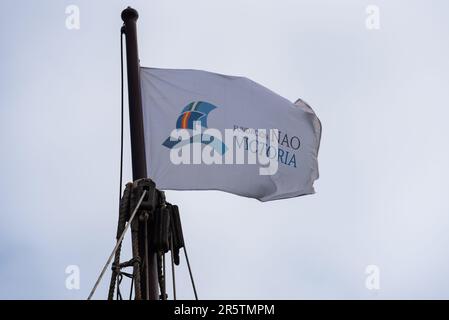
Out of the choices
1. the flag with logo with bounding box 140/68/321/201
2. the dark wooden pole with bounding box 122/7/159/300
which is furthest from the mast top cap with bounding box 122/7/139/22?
the flag with logo with bounding box 140/68/321/201

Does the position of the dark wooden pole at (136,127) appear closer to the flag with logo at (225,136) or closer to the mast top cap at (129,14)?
the mast top cap at (129,14)

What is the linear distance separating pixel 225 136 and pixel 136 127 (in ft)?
12.4

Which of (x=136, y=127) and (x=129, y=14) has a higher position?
(x=129, y=14)

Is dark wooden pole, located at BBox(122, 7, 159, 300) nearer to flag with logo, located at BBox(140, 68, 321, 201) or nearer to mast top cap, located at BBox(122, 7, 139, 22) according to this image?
mast top cap, located at BBox(122, 7, 139, 22)

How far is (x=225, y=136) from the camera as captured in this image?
14.2m

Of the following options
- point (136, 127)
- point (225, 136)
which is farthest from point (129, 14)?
point (225, 136)

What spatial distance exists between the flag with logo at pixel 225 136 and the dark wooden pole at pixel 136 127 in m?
1.87

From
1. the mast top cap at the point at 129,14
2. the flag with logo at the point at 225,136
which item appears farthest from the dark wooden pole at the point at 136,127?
the flag with logo at the point at 225,136

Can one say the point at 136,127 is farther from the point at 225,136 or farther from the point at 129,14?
the point at 225,136

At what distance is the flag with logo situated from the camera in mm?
13047

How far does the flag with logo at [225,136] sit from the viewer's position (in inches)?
514

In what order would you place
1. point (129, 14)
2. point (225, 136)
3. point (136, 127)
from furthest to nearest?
point (225, 136)
point (129, 14)
point (136, 127)
